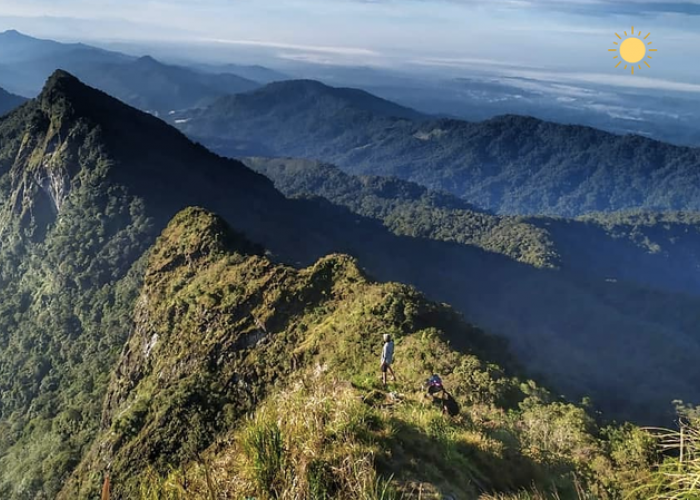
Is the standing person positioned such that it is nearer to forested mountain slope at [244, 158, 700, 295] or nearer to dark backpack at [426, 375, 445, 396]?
dark backpack at [426, 375, 445, 396]

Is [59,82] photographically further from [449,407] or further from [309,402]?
[309,402]

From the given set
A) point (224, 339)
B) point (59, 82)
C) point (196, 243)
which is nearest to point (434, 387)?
point (224, 339)

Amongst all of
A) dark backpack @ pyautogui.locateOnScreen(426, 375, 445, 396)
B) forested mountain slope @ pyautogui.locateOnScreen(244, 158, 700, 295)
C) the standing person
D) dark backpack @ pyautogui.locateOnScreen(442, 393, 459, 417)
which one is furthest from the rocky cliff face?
forested mountain slope @ pyautogui.locateOnScreen(244, 158, 700, 295)

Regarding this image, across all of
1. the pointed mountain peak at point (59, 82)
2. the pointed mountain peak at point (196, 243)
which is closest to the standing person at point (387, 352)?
the pointed mountain peak at point (196, 243)

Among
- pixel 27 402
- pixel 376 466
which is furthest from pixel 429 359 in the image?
pixel 27 402

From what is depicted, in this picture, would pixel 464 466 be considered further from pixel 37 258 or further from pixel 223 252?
→ pixel 37 258

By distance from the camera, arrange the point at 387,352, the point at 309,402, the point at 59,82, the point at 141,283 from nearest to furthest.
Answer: the point at 309,402, the point at 387,352, the point at 141,283, the point at 59,82
